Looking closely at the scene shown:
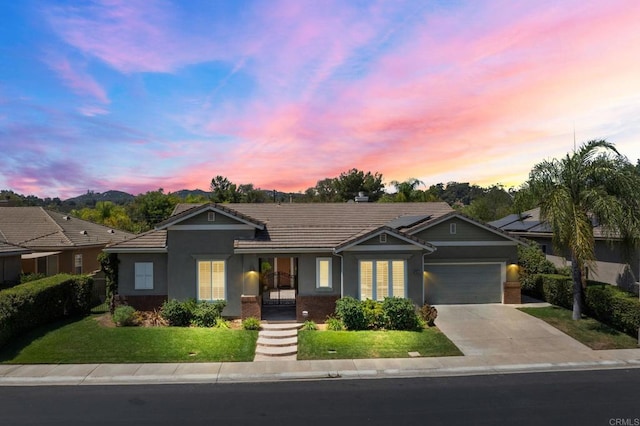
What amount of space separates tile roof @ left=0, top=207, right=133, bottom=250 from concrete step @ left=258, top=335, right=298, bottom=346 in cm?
1640

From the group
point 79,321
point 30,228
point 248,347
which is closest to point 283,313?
Answer: point 248,347

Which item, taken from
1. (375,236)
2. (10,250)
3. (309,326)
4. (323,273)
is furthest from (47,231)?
(375,236)

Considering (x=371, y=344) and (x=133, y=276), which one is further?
(x=133, y=276)

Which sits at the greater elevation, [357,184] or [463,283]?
[357,184]

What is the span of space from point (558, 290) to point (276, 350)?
15.2 meters

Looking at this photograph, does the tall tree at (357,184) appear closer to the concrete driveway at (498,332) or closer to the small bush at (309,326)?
the concrete driveway at (498,332)

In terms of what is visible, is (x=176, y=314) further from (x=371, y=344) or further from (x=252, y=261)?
(x=371, y=344)

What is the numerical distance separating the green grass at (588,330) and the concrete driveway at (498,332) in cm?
41

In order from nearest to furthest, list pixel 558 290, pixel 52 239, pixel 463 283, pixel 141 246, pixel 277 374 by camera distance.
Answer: pixel 277 374 → pixel 141 246 → pixel 558 290 → pixel 463 283 → pixel 52 239

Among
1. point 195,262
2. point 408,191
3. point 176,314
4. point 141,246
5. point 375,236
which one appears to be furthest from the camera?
point 408,191

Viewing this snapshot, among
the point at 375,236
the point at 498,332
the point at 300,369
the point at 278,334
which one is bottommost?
the point at 300,369

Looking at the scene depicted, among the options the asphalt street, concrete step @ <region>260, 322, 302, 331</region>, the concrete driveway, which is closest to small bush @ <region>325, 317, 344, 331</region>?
concrete step @ <region>260, 322, 302, 331</region>

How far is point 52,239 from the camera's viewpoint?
2730cm

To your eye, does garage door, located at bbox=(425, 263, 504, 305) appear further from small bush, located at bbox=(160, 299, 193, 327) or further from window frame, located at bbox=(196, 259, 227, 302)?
small bush, located at bbox=(160, 299, 193, 327)
